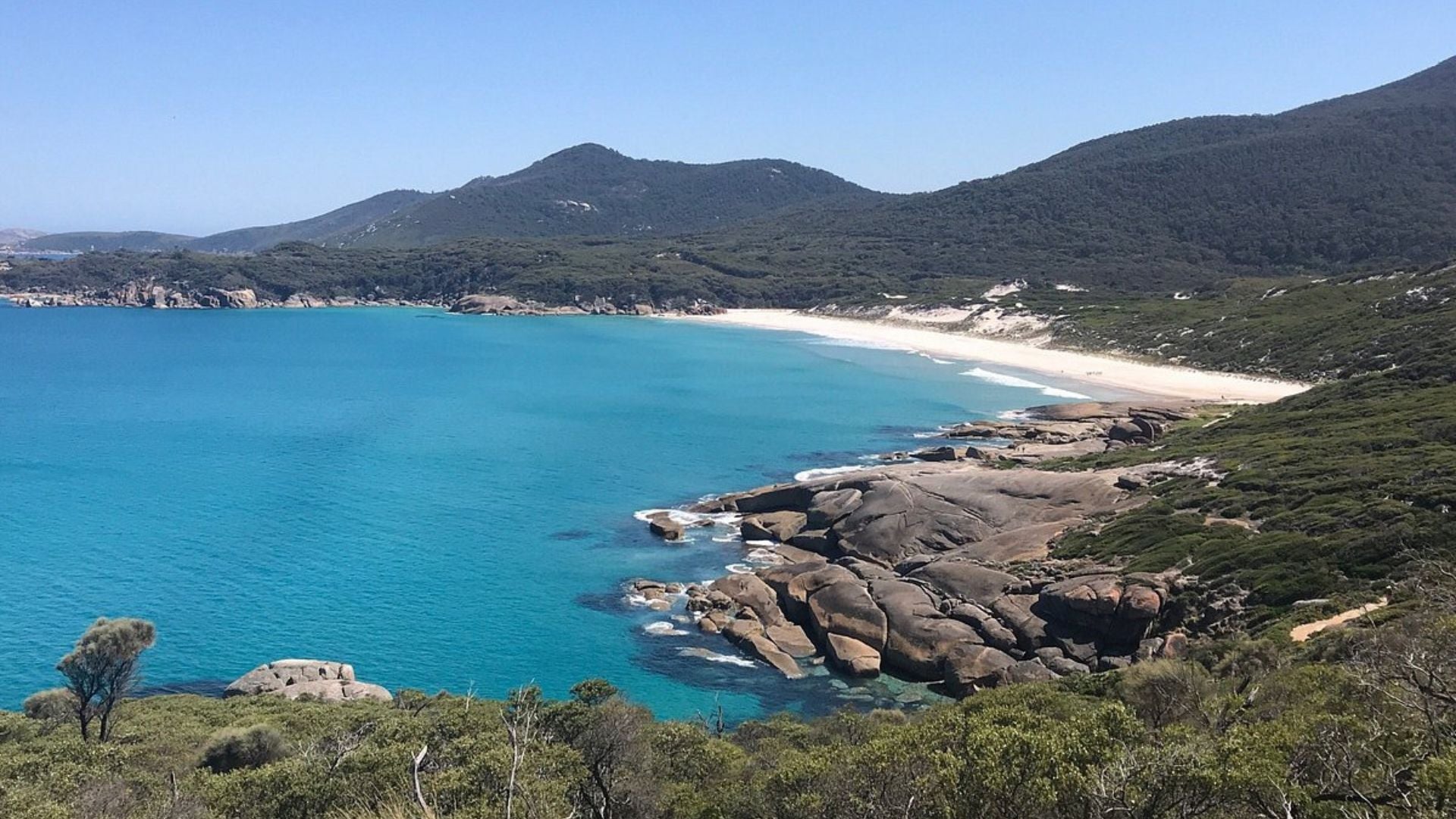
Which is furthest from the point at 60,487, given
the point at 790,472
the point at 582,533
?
the point at 790,472

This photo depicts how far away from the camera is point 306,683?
33406mm

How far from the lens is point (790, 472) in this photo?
66062 millimetres

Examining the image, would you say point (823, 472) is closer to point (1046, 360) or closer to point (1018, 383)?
point (1018, 383)

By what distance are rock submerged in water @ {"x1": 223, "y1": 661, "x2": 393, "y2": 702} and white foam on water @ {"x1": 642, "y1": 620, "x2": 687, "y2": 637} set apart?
11.0 m

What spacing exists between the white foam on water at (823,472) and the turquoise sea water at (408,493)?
1.53 m

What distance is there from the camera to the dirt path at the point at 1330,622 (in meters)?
27.9

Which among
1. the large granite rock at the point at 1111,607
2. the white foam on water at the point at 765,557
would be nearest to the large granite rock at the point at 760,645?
the white foam on water at the point at 765,557

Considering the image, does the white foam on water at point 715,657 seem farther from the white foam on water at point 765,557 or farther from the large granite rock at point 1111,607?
the large granite rock at point 1111,607

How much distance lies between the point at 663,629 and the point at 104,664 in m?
20.6

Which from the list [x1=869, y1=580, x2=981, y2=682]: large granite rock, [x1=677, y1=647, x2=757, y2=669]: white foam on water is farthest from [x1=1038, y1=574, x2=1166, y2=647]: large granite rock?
[x1=677, y1=647, x2=757, y2=669]: white foam on water

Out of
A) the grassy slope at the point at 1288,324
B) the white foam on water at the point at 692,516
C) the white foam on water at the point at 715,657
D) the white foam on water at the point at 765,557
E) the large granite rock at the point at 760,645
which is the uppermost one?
the grassy slope at the point at 1288,324

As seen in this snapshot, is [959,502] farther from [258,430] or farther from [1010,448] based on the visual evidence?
[258,430]

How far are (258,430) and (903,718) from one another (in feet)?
227

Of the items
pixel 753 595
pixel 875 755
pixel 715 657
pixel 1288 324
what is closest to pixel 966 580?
pixel 753 595
